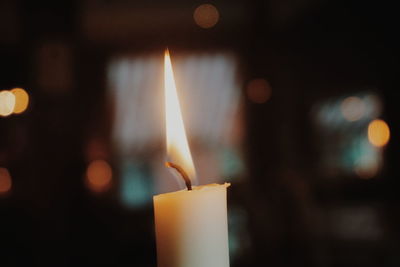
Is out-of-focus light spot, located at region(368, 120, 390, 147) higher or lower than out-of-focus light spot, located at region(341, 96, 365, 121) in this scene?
lower

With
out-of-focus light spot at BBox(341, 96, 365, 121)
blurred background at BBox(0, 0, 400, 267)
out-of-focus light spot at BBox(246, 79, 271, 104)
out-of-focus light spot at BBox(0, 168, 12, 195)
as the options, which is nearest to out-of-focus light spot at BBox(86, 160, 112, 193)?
blurred background at BBox(0, 0, 400, 267)

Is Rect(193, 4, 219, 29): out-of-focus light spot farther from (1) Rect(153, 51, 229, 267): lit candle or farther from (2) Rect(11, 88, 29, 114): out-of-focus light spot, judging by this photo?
(1) Rect(153, 51, 229, 267): lit candle

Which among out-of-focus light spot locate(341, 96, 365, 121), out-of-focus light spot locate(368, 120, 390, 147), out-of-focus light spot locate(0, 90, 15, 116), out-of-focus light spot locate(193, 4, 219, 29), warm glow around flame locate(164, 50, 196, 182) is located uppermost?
out-of-focus light spot locate(193, 4, 219, 29)

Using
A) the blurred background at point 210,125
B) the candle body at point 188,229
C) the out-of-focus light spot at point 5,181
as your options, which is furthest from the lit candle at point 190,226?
the out-of-focus light spot at point 5,181

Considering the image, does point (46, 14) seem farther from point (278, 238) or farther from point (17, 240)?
point (278, 238)

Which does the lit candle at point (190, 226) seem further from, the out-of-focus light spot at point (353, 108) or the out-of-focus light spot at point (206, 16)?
the out-of-focus light spot at point (353, 108)

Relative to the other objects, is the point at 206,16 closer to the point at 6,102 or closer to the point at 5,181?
the point at 6,102

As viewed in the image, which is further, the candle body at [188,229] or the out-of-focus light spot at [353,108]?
the out-of-focus light spot at [353,108]

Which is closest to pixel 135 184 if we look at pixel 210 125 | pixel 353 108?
pixel 210 125
